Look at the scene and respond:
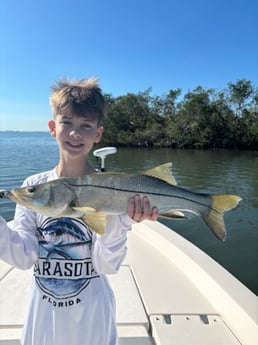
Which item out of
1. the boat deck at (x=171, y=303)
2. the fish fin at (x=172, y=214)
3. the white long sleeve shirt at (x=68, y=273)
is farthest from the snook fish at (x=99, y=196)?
the boat deck at (x=171, y=303)

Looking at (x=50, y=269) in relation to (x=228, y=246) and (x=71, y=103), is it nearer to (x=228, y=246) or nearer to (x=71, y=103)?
Result: (x=71, y=103)

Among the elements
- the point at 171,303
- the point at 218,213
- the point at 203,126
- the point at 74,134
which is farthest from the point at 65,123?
the point at 203,126

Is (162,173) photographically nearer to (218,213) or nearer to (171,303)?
(218,213)

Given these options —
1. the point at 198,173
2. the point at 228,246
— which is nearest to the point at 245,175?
the point at 198,173

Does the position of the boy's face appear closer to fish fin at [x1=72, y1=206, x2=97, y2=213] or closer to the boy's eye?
the boy's eye

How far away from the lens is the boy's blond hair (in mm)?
1646

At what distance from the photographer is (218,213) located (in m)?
1.52

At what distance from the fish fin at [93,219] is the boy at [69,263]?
Result: 5.3 inches

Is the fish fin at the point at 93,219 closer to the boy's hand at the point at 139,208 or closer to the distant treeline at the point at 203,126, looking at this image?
the boy's hand at the point at 139,208

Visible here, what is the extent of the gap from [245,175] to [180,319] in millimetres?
18423

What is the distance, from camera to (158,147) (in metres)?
44.0

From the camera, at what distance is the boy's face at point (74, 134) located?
5.25ft

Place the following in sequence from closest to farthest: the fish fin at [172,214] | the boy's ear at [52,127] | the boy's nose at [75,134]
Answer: the fish fin at [172,214] → the boy's nose at [75,134] → the boy's ear at [52,127]

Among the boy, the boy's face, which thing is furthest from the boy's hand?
the boy's face
